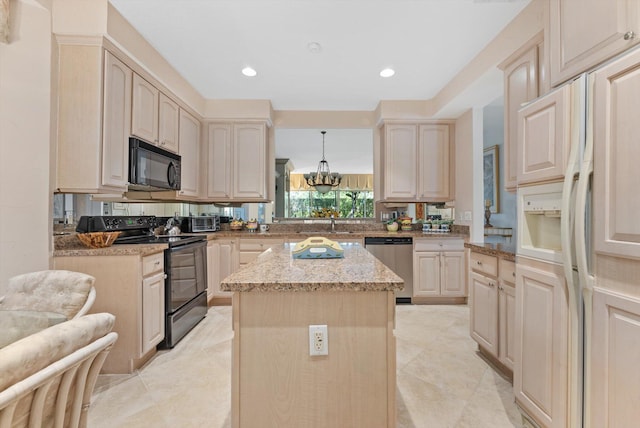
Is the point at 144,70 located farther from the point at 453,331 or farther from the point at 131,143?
the point at 453,331

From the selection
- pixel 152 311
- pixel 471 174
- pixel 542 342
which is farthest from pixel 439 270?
pixel 152 311

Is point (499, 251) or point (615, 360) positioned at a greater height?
point (499, 251)

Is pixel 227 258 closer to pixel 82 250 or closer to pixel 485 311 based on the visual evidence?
pixel 82 250

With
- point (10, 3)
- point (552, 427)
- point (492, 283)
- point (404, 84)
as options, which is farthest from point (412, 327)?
point (10, 3)

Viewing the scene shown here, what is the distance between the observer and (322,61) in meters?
2.96

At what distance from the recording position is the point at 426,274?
3.69m

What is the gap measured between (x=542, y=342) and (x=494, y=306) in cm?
74

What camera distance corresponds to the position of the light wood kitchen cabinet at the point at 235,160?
4.00m

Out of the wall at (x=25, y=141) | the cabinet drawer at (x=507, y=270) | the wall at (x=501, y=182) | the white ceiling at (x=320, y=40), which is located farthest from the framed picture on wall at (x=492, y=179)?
the wall at (x=25, y=141)

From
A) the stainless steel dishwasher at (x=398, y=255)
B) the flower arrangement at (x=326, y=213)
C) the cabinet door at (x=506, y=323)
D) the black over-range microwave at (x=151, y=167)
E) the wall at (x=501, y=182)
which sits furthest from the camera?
the flower arrangement at (x=326, y=213)

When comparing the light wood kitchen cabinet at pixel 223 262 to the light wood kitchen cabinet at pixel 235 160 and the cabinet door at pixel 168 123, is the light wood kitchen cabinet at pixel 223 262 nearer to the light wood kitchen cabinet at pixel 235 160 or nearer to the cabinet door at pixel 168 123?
the light wood kitchen cabinet at pixel 235 160

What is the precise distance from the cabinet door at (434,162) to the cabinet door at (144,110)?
3.20 m

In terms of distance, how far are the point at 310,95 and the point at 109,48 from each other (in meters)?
2.20

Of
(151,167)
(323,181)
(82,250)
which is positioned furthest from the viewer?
(323,181)
